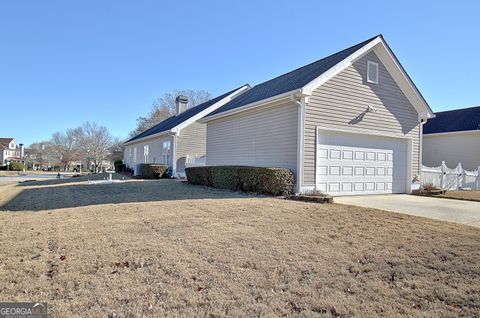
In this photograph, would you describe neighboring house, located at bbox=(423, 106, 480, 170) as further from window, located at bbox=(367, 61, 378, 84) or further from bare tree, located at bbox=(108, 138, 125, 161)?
bare tree, located at bbox=(108, 138, 125, 161)

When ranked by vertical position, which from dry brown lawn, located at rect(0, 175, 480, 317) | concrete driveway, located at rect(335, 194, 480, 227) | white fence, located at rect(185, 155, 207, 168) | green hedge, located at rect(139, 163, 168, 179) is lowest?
dry brown lawn, located at rect(0, 175, 480, 317)

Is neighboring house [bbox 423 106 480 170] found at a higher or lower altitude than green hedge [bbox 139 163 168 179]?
higher

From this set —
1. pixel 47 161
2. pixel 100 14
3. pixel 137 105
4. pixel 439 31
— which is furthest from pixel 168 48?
pixel 47 161

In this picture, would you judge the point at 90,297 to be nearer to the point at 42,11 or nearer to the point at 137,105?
the point at 42,11

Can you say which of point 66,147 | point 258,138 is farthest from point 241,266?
point 66,147

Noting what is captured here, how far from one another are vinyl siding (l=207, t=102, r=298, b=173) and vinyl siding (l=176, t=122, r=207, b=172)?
174 inches

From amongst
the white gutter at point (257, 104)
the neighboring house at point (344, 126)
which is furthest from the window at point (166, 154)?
the neighboring house at point (344, 126)

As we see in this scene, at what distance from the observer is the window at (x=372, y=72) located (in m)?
12.1

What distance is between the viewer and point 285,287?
140 inches

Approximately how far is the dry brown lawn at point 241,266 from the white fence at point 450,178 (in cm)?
950

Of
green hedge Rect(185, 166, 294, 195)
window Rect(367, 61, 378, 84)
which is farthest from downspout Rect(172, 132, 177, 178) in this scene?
window Rect(367, 61, 378, 84)

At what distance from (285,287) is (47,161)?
80.3 meters

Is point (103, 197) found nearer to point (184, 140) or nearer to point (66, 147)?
point (184, 140)

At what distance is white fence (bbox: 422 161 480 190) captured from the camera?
588 inches
